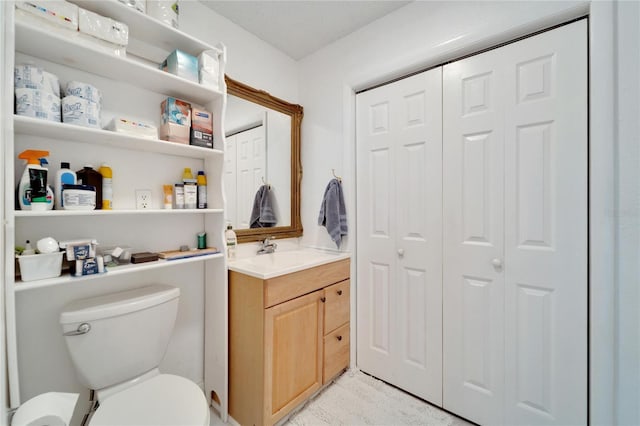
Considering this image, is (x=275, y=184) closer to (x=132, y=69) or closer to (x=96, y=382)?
(x=132, y=69)

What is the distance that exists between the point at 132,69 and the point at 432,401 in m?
2.36

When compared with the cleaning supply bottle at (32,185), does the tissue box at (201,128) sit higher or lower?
higher

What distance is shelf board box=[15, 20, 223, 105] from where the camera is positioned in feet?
3.33

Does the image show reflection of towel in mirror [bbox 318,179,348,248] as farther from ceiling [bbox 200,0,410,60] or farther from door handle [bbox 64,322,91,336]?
door handle [bbox 64,322,91,336]

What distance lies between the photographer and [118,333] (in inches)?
46.6

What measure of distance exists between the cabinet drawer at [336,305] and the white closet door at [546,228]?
36.6 inches

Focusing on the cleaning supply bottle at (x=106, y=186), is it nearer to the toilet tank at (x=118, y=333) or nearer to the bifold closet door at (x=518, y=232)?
the toilet tank at (x=118, y=333)

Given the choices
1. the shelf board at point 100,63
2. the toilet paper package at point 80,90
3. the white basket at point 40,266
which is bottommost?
the white basket at point 40,266

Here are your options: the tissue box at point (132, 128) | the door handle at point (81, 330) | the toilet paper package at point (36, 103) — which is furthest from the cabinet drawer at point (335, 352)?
the toilet paper package at point (36, 103)

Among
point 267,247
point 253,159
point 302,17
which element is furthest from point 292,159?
point 302,17

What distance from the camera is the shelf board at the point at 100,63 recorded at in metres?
1.02

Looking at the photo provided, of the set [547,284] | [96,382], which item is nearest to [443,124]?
[547,284]

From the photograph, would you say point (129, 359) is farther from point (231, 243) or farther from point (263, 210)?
point (263, 210)

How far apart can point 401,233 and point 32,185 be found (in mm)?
1754
